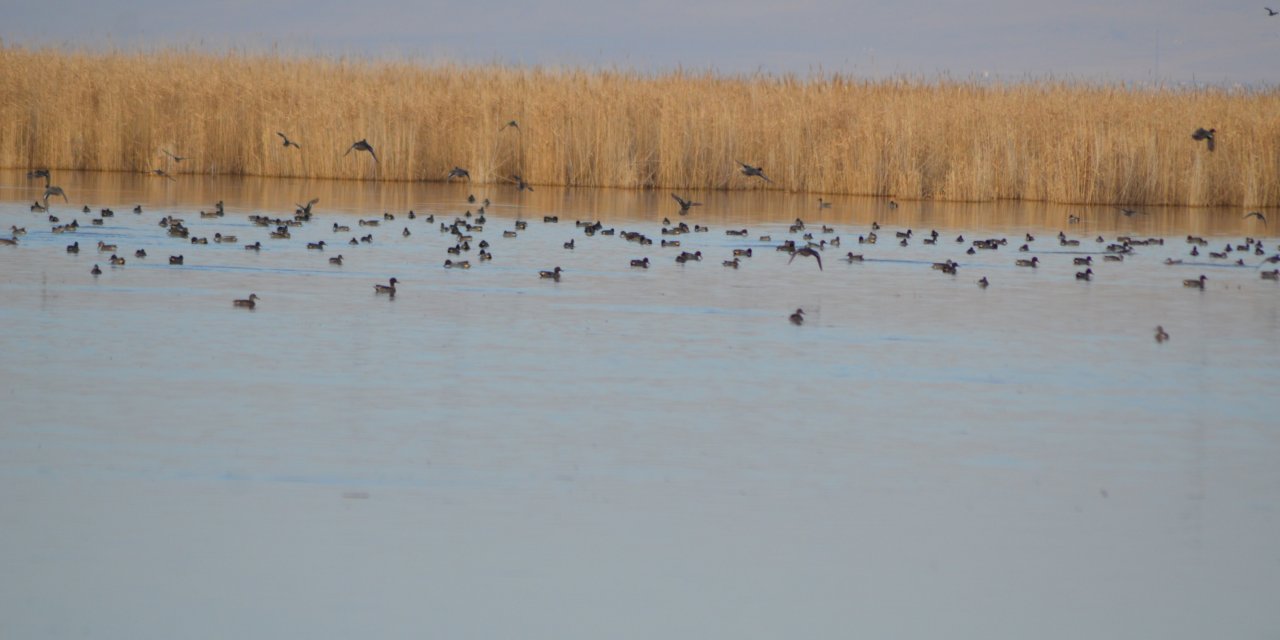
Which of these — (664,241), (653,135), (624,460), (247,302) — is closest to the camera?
(624,460)

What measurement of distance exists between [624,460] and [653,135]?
64.1 ft

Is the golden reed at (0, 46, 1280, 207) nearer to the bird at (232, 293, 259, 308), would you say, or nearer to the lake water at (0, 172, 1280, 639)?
the lake water at (0, 172, 1280, 639)

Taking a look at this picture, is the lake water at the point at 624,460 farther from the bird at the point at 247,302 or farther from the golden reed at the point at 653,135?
the golden reed at the point at 653,135

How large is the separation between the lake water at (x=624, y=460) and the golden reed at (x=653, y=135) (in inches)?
464

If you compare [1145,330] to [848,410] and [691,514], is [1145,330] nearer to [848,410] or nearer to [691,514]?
[848,410]

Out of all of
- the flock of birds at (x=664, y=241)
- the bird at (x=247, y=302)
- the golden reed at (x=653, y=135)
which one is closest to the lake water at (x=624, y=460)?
the bird at (x=247, y=302)

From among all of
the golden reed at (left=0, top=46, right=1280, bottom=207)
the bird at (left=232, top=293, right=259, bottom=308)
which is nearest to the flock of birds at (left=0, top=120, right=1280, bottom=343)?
the bird at (left=232, top=293, right=259, bottom=308)

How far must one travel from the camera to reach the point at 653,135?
2512 cm

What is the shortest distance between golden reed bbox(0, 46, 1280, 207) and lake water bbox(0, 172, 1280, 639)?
464 inches

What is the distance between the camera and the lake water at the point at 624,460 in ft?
14.3

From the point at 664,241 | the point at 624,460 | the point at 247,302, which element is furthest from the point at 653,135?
the point at 624,460

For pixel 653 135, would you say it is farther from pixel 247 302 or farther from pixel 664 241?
pixel 247 302

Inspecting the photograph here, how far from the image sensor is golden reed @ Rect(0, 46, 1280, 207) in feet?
76.4

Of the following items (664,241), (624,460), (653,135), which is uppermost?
(653,135)
